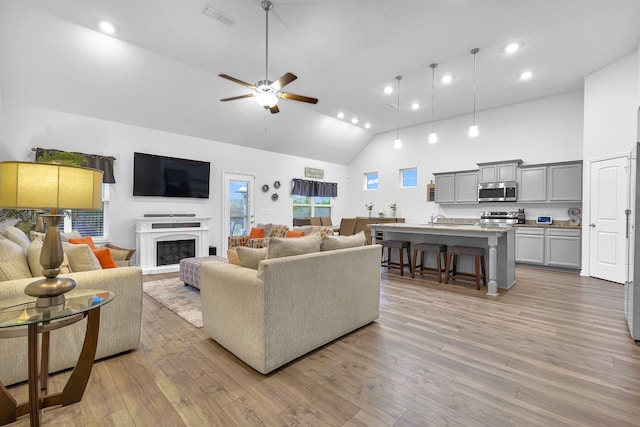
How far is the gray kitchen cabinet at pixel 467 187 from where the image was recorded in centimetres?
662

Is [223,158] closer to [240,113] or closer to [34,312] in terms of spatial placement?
[240,113]

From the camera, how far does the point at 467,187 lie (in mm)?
6742

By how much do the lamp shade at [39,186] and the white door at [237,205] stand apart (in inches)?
204

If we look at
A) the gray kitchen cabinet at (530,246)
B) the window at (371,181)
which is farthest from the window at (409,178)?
the gray kitchen cabinet at (530,246)

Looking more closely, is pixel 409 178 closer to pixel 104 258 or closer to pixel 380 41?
pixel 380 41

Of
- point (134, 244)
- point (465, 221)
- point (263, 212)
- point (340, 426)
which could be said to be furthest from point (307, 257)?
point (465, 221)

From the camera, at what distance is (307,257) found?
2180 mm

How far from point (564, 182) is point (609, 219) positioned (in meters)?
1.17

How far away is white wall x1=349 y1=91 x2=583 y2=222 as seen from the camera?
19.1 ft

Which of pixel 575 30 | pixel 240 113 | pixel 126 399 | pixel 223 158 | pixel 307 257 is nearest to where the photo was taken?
pixel 126 399

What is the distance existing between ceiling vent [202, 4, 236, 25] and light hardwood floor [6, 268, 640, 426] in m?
3.45

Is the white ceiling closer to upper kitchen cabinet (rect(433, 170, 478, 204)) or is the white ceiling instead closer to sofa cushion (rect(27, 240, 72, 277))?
upper kitchen cabinet (rect(433, 170, 478, 204))

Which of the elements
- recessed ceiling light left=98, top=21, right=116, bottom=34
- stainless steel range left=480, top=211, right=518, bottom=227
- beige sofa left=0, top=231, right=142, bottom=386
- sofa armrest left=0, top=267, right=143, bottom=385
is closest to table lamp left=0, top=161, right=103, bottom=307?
beige sofa left=0, top=231, right=142, bottom=386

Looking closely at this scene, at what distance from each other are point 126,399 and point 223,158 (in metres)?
5.50
